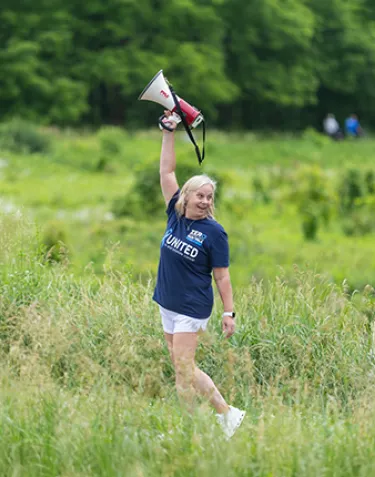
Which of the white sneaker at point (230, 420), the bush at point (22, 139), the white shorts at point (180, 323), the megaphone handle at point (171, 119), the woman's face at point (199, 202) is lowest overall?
the bush at point (22, 139)

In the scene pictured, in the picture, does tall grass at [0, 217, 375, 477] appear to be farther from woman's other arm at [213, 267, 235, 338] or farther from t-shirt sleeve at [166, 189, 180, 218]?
t-shirt sleeve at [166, 189, 180, 218]

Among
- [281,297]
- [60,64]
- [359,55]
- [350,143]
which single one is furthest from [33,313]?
[359,55]

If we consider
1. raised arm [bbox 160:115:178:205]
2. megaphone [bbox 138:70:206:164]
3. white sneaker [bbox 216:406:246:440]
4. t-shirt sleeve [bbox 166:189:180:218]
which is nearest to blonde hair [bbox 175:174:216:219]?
t-shirt sleeve [bbox 166:189:180:218]

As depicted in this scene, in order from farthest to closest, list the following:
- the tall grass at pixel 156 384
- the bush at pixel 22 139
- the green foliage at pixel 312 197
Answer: the bush at pixel 22 139
the green foliage at pixel 312 197
the tall grass at pixel 156 384

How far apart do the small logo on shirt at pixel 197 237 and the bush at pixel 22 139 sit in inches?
836

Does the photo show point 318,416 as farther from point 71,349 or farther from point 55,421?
point 71,349

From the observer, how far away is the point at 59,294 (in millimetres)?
7125

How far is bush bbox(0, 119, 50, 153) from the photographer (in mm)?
26422

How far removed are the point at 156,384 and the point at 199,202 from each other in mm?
1021

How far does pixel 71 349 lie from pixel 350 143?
31.7m

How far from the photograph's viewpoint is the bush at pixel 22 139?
2642 centimetres

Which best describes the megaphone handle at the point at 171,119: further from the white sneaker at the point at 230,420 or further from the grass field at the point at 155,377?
the white sneaker at the point at 230,420

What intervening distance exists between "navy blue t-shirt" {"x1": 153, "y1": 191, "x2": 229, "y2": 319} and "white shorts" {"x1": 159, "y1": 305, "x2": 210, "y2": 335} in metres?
0.03

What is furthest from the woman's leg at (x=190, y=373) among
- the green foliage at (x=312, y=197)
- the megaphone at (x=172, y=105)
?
the green foliage at (x=312, y=197)
